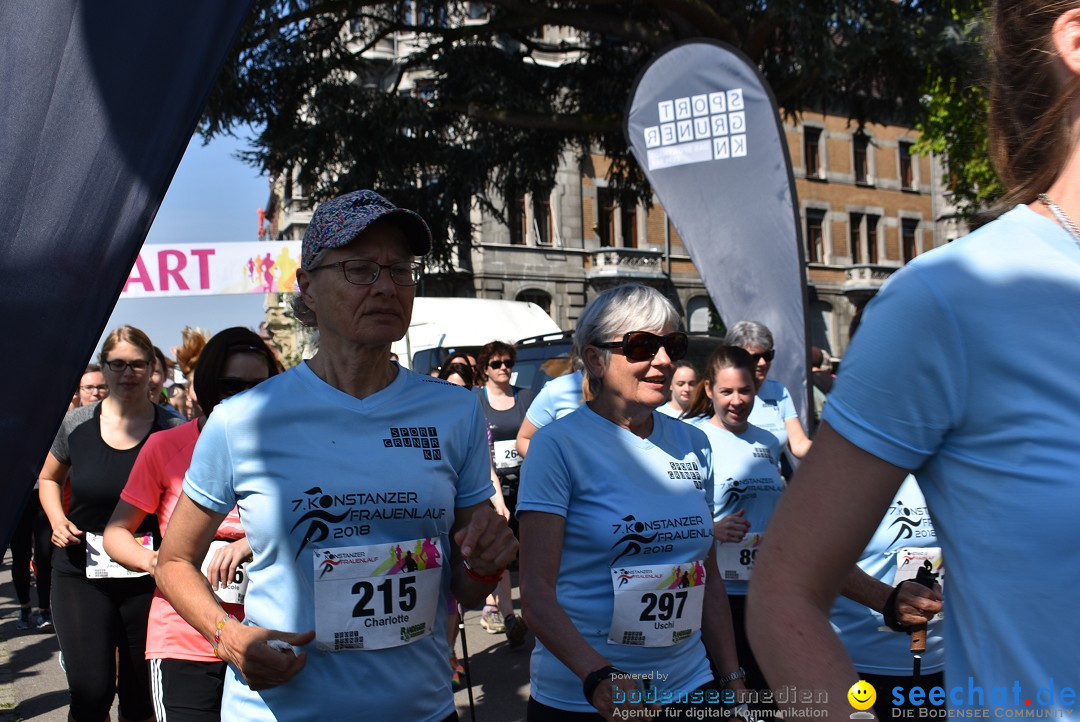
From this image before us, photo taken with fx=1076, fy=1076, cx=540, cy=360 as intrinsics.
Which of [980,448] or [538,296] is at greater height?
[538,296]

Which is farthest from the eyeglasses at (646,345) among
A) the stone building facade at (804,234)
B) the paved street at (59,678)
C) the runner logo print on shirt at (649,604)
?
the stone building facade at (804,234)

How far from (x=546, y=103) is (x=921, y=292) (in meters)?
11.9

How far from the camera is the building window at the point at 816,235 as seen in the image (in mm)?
43156

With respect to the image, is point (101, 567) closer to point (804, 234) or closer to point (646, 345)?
point (646, 345)

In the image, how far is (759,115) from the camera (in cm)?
729

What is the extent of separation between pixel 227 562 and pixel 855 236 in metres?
44.0

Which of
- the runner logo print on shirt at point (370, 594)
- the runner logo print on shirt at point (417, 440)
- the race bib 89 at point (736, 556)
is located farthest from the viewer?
the race bib 89 at point (736, 556)

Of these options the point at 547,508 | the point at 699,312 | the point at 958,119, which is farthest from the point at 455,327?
the point at 699,312

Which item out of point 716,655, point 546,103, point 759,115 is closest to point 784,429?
point 759,115

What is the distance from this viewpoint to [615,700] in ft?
9.18

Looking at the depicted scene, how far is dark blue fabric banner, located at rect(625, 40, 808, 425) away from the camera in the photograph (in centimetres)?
709

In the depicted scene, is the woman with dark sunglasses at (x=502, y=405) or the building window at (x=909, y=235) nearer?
the woman with dark sunglasses at (x=502, y=405)

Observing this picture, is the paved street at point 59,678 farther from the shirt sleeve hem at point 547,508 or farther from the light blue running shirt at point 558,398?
the shirt sleeve hem at point 547,508

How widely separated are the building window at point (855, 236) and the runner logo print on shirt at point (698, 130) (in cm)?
3848
